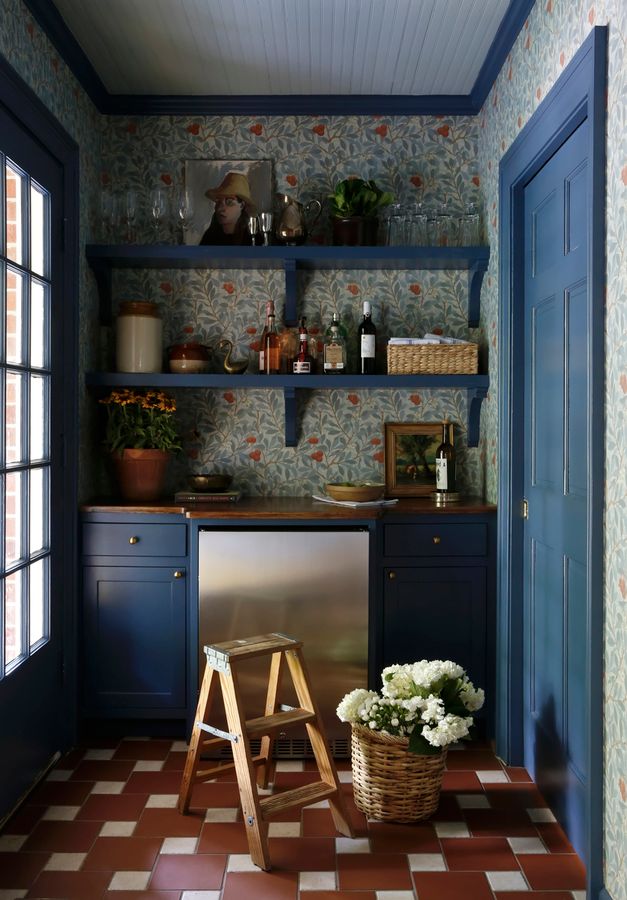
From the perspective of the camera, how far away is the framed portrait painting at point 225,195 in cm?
362

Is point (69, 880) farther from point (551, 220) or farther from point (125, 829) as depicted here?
point (551, 220)

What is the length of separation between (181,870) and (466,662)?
1.38 metres

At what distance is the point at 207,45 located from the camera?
10.3 ft

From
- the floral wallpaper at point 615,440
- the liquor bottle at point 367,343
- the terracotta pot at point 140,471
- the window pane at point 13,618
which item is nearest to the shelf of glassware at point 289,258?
the liquor bottle at point 367,343

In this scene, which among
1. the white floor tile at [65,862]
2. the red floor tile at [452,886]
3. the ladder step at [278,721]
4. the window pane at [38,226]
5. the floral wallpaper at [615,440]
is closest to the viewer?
the floral wallpaper at [615,440]

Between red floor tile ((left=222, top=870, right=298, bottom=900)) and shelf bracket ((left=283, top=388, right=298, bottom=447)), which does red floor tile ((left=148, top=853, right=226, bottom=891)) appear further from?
shelf bracket ((left=283, top=388, right=298, bottom=447))

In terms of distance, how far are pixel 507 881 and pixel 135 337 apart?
7.87 ft

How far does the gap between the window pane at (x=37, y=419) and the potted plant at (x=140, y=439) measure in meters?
0.47

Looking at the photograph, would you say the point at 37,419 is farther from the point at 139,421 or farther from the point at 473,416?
the point at 473,416

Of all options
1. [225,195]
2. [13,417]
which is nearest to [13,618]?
[13,417]

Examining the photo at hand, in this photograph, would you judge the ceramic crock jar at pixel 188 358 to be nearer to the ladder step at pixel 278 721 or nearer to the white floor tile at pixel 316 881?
the ladder step at pixel 278 721

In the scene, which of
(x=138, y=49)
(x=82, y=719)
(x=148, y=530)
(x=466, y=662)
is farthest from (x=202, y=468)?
(x=138, y=49)

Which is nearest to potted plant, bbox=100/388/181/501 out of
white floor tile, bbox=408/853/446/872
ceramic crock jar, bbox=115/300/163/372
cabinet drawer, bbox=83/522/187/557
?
ceramic crock jar, bbox=115/300/163/372

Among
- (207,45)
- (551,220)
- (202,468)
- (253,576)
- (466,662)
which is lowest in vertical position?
(466,662)
